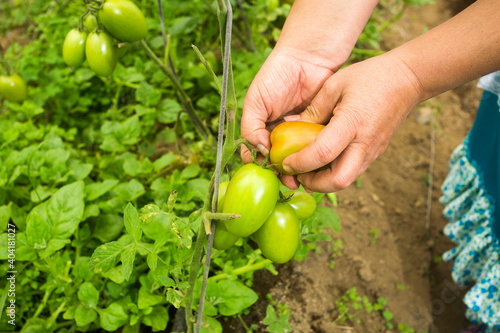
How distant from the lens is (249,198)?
32.0 inches

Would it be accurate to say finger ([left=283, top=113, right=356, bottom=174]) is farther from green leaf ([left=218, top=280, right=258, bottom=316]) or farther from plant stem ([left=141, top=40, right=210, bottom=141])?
plant stem ([left=141, top=40, right=210, bottom=141])

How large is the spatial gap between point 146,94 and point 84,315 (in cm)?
109

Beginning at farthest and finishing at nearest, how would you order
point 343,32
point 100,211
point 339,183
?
1. point 100,211
2. point 343,32
3. point 339,183

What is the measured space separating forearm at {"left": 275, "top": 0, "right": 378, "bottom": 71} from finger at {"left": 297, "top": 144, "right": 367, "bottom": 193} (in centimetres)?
40

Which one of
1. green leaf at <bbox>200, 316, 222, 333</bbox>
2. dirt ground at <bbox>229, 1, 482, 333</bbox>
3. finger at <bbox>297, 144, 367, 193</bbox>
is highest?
finger at <bbox>297, 144, 367, 193</bbox>

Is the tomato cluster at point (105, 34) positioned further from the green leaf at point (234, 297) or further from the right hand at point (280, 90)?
the green leaf at point (234, 297)

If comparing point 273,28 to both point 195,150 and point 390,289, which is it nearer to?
point 195,150

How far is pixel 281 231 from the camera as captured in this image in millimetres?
909

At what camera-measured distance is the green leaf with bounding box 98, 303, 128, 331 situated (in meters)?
1.18

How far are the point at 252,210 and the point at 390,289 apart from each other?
1.61 meters

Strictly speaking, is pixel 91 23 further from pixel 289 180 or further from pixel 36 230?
pixel 289 180

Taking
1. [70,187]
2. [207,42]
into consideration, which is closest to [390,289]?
[70,187]

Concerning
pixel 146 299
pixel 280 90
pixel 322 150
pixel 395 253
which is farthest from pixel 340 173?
pixel 395 253

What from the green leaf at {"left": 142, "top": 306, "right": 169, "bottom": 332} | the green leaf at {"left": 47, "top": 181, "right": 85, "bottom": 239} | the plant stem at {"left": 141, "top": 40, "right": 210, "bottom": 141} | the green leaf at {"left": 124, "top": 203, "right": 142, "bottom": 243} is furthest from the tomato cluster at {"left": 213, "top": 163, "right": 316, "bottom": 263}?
the plant stem at {"left": 141, "top": 40, "right": 210, "bottom": 141}
